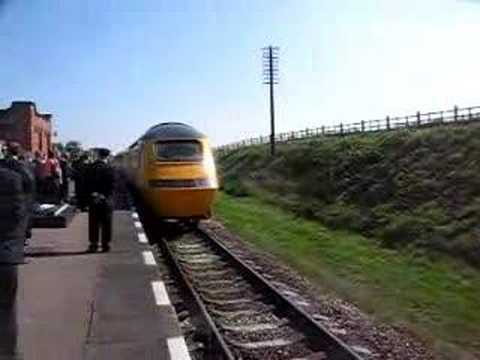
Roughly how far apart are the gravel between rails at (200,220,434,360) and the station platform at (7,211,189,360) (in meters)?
1.83

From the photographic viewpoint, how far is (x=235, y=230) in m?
25.9

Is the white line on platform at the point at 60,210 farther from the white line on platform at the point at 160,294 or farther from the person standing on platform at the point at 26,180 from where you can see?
the person standing on platform at the point at 26,180

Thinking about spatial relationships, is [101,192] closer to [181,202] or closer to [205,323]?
[181,202]

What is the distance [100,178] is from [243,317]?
16.8ft

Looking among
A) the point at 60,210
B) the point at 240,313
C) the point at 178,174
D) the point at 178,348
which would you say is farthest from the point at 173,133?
the point at 178,348

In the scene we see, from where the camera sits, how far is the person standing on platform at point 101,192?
51.7 feet

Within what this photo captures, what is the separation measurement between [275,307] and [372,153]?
3670 centimetres

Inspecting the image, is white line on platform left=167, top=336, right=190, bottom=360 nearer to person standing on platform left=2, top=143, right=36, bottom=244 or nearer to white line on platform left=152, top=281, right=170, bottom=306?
person standing on platform left=2, top=143, right=36, bottom=244

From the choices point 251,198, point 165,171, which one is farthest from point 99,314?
point 251,198

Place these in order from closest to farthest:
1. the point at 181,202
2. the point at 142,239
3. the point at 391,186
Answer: the point at 142,239 < the point at 181,202 < the point at 391,186

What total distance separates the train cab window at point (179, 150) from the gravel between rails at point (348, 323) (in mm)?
4952

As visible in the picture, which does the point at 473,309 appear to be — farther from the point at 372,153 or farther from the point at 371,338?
the point at 372,153

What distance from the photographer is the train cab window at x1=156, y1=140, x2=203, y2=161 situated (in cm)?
2209

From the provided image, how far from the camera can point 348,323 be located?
1168 centimetres
